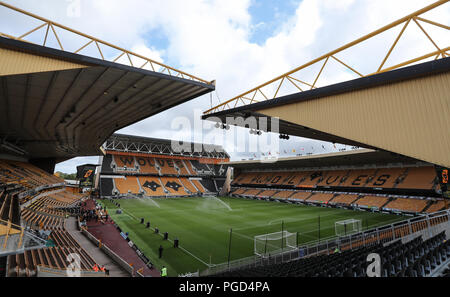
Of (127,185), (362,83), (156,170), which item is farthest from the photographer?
(156,170)

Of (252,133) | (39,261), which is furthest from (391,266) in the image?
(39,261)

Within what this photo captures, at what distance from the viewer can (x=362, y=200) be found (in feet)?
119

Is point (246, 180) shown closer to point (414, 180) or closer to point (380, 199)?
point (380, 199)

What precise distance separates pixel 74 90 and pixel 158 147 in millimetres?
50656

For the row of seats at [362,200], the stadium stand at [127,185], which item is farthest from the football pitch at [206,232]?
the stadium stand at [127,185]

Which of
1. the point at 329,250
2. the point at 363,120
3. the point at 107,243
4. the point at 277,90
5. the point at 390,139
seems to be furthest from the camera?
the point at 107,243

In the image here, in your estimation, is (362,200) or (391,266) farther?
(362,200)

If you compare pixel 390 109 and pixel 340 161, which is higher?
pixel 390 109

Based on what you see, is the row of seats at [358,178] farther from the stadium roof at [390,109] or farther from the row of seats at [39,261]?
the row of seats at [39,261]

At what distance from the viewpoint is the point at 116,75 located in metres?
9.98

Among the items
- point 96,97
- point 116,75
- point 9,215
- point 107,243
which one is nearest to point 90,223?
point 107,243

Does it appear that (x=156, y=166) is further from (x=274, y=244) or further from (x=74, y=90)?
(x=74, y=90)

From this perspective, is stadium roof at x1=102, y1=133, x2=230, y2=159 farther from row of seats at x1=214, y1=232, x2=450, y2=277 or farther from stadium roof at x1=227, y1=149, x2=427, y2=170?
row of seats at x1=214, y1=232, x2=450, y2=277
